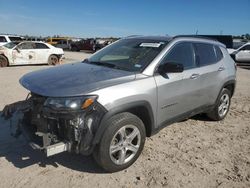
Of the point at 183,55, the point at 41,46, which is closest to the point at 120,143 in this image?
the point at 183,55

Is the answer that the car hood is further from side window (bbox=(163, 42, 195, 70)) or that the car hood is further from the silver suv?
side window (bbox=(163, 42, 195, 70))

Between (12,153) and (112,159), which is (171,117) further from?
(12,153)

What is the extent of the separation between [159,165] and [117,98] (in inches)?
48.7

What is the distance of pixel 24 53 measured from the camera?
15156mm

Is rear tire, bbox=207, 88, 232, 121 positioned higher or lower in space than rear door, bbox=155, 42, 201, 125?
lower

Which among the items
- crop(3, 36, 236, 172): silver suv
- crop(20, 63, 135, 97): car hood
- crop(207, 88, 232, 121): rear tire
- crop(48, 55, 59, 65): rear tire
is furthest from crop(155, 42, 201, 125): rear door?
crop(48, 55, 59, 65): rear tire

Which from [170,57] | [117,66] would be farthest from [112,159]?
[170,57]

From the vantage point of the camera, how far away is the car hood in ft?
11.0

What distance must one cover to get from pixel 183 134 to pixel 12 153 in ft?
9.56

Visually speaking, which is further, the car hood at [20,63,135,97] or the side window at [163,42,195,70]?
the side window at [163,42,195,70]

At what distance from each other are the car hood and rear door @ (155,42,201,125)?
0.60 metres

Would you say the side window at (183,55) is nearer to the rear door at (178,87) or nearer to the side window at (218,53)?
the rear door at (178,87)

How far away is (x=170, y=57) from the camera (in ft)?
14.4

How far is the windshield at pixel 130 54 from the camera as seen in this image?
4188 mm
